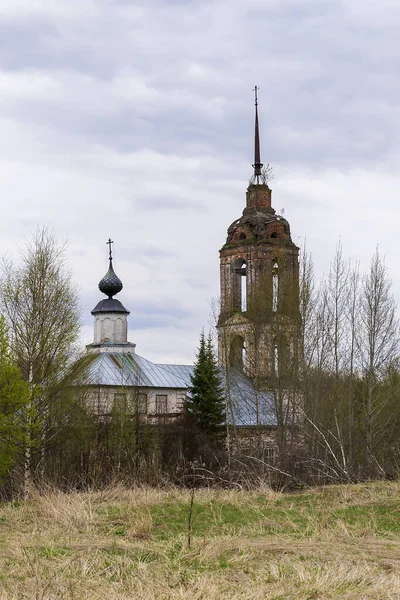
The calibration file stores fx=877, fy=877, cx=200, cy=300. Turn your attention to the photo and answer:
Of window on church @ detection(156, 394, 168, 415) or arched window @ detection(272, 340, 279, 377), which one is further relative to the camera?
window on church @ detection(156, 394, 168, 415)

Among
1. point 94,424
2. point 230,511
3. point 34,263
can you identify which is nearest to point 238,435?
point 94,424

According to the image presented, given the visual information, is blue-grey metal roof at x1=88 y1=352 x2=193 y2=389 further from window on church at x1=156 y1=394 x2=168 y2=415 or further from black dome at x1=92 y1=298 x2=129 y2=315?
black dome at x1=92 y1=298 x2=129 y2=315

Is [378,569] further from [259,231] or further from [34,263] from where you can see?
[259,231]

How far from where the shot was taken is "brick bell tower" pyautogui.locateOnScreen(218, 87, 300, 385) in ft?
106

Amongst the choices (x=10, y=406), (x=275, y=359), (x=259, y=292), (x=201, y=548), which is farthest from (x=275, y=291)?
(x=201, y=548)

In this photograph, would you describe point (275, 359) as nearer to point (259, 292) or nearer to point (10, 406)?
point (259, 292)

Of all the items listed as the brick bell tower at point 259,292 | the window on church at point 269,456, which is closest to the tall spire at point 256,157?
the brick bell tower at point 259,292

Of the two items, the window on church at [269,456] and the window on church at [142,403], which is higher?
the window on church at [142,403]

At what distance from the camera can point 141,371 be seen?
45188 mm

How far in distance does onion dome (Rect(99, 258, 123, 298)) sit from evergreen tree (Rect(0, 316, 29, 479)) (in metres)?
23.3

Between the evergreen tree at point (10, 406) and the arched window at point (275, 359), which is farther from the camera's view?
the arched window at point (275, 359)

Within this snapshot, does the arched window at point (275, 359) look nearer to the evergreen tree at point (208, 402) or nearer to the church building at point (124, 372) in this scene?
the evergreen tree at point (208, 402)

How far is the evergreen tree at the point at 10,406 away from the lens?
76.1 feet

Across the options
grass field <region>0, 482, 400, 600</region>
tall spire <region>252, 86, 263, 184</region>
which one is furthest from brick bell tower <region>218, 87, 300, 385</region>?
grass field <region>0, 482, 400, 600</region>
